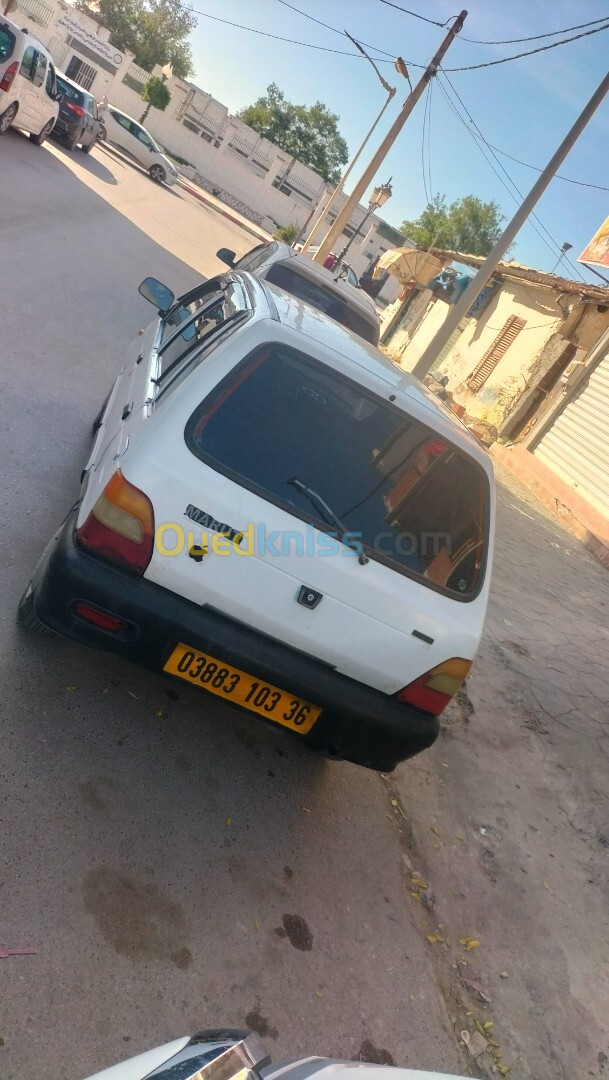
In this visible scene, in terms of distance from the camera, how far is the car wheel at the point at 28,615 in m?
3.06

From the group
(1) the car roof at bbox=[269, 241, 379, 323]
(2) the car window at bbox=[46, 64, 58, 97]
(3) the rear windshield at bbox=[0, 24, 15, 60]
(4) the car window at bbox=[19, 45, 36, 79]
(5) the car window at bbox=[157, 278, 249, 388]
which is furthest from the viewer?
(2) the car window at bbox=[46, 64, 58, 97]

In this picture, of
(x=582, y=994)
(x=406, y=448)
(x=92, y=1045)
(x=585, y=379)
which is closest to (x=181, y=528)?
(x=406, y=448)

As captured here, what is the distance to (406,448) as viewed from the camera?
3.08 metres

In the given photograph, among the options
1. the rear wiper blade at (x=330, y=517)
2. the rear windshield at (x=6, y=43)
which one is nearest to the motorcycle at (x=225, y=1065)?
the rear wiper blade at (x=330, y=517)

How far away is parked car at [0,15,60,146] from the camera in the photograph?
41.0 ft

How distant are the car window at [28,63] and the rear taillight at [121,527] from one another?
14.1 m

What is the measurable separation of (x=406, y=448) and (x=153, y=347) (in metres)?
1.94

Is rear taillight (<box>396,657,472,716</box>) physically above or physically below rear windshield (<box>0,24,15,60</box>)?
below

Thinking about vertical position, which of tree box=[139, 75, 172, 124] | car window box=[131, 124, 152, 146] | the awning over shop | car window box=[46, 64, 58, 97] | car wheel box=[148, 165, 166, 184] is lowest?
car wheel box=[148, 165, 166, 184]

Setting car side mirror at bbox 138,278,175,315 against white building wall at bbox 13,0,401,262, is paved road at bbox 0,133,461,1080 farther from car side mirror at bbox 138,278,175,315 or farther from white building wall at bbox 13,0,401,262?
white building wall at bbox 13,0,401,262

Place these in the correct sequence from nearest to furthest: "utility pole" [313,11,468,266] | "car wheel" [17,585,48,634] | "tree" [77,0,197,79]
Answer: "car wheel" [17,585,48,634], "utility pole" [313,11,468,266], "tree" [77,0,197,79]

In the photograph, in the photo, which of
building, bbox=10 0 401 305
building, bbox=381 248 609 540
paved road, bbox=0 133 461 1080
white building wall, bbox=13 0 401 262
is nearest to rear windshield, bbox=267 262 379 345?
paved road, bbox=0 133 461 1080

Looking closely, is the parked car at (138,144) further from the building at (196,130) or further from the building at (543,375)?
the building at (196,130)

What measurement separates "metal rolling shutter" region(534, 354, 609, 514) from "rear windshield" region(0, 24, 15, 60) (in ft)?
38.2
